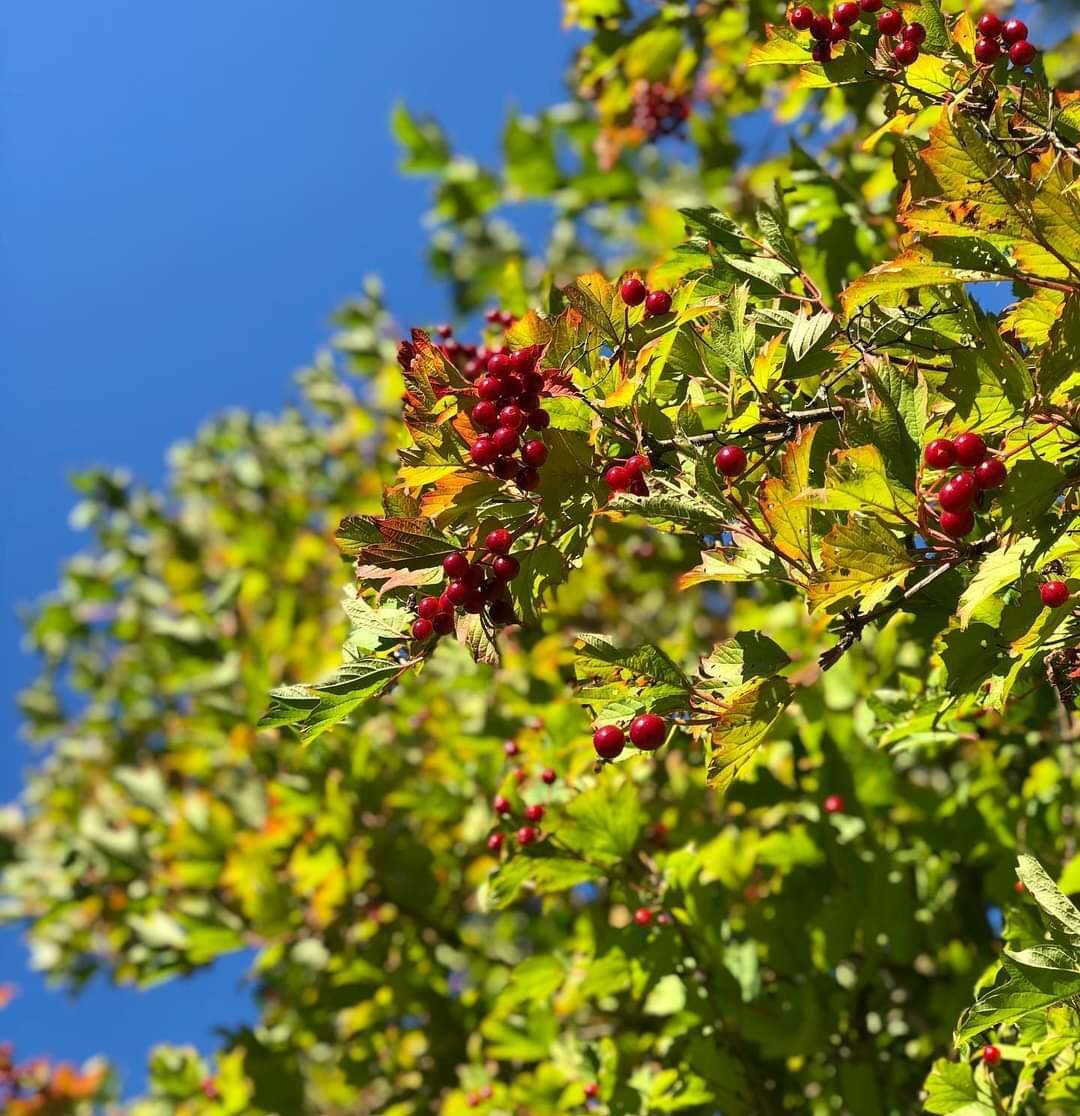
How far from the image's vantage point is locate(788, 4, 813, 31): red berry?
1742 mm

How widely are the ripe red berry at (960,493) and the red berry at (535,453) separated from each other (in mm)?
534

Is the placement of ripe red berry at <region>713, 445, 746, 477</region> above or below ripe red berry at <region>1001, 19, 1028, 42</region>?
below

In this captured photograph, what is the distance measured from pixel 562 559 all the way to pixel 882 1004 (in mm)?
2015

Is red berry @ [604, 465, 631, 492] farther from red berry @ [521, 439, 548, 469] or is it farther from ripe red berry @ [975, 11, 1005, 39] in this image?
ripe red berry @ [975, 11, 1005, 39]

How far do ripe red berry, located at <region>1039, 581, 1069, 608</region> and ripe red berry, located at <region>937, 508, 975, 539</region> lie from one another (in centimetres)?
11

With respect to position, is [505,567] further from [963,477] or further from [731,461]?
[963,477]

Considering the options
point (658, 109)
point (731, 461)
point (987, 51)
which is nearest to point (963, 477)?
point (731, 461)

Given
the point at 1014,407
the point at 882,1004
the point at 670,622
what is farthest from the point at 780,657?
the point at 670,622

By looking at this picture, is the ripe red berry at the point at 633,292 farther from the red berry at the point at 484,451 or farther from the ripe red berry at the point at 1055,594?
the ripe red berry at the point at 1055,594

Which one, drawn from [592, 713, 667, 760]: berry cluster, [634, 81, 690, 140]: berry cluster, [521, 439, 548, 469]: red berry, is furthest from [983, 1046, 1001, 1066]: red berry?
[634, 81, 690, 140]: berry cluster

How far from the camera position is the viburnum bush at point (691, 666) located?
1.30 meters

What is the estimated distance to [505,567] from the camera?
1.47 metres

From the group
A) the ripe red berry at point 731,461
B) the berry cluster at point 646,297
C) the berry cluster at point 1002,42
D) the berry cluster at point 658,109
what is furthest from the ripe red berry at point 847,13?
the berry cluster at point 658,109

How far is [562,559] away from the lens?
1.52 metres
